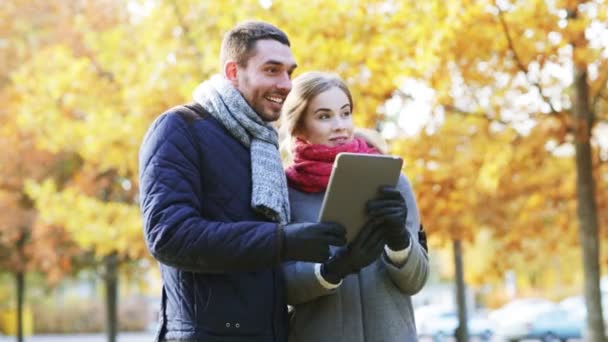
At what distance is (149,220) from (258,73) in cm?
63

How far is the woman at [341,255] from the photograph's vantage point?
347 centimetres

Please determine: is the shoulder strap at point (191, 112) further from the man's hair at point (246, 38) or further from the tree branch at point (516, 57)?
the tree branch at point (516, 57)

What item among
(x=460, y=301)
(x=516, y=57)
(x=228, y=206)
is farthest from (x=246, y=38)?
(x=460, y=301)

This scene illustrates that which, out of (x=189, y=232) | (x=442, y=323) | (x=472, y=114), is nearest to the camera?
(x=189, y=232)

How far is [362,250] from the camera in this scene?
11.1ft

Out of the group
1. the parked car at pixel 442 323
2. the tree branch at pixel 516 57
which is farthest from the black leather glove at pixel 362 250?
the parked car at pixel 442 323

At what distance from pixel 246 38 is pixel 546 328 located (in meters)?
25.0

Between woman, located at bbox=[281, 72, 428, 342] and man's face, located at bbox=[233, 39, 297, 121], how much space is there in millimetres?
467

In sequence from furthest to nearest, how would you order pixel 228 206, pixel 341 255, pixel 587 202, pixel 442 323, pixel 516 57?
pixel 442 323
pixel 587 202
pixel 516 57
pixel 341 255
pixel 228 206

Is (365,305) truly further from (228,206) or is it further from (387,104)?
(387,104)

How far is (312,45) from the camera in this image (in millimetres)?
8625

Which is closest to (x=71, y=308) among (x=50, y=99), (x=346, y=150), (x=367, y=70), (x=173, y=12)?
(x=50, y=99)

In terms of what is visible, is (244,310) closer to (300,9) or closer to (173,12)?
(300,9)

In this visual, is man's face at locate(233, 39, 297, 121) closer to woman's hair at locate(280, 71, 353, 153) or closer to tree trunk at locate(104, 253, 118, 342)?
woman's hair at locate(280, 71, 353, 153)
